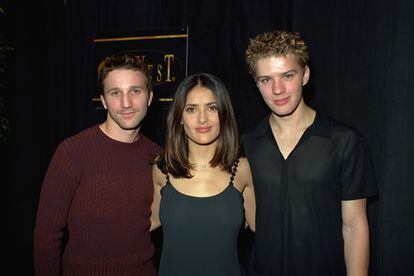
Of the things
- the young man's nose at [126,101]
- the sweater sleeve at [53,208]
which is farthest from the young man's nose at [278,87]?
the sweater sleeve at [53,208]

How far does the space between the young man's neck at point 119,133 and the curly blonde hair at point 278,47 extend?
0.74 metres

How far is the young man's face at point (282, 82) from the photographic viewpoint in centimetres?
163

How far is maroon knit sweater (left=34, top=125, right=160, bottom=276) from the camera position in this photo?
1660 millimetres

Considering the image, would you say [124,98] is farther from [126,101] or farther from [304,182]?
[304,182]

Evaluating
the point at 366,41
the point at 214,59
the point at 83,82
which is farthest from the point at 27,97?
the point at 366,41

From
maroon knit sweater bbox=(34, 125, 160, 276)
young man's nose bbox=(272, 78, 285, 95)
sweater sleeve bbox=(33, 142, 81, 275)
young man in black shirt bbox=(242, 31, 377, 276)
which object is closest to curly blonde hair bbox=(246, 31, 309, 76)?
young man in black shirt bbox=(242, 31, 377, 276)

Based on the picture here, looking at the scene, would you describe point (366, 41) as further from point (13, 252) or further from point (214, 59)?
point (13, 252)

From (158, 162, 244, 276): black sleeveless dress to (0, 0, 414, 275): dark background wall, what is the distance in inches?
35.3

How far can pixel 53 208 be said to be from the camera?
65.1 inches

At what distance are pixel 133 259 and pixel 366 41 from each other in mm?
1835

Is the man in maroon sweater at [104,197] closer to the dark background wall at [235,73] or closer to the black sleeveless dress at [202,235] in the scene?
the black sleeveless dress at [202,235]

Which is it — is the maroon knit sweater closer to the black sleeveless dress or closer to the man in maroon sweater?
the man in maroon sweater

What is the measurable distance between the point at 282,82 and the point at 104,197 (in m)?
1.04

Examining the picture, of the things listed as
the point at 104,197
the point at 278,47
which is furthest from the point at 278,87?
the point at 104,197
